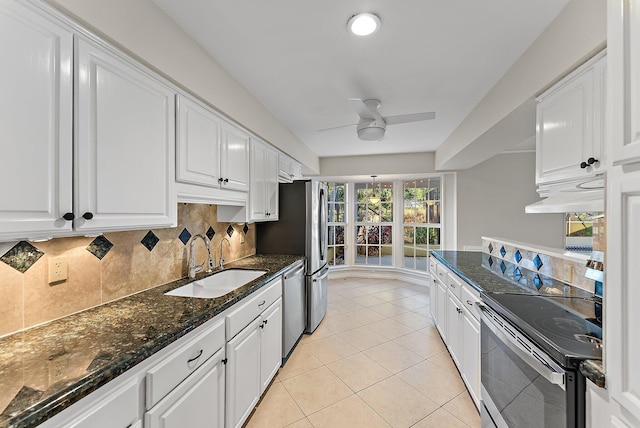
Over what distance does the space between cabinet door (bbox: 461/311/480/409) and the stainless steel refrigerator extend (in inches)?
63.8

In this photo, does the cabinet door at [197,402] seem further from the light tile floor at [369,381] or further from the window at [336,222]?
the window at [336,222]

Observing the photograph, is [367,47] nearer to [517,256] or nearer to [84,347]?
[84,347]

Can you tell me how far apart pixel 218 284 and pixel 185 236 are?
0.48 m

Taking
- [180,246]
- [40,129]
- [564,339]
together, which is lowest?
[564,339]

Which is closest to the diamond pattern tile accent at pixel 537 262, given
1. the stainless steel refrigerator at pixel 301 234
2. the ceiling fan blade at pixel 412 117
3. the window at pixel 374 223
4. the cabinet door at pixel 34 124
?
the ceiling fan blade at pixel 412 117

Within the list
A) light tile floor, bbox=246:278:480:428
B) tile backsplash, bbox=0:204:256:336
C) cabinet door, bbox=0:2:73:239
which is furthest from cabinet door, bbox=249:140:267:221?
cabinet door, bbox=0:2:73:239

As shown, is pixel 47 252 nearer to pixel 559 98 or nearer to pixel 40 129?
pixel 40 129

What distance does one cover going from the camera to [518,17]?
157 centimetres

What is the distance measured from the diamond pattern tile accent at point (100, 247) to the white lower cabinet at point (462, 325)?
7.68ft

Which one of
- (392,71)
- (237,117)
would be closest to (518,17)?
(392,71)

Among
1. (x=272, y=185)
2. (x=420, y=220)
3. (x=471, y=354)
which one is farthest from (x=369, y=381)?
(x=420, y=220)

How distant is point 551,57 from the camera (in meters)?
1.64

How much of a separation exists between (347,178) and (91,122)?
4.82 meters

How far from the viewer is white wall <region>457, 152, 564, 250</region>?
446cm
